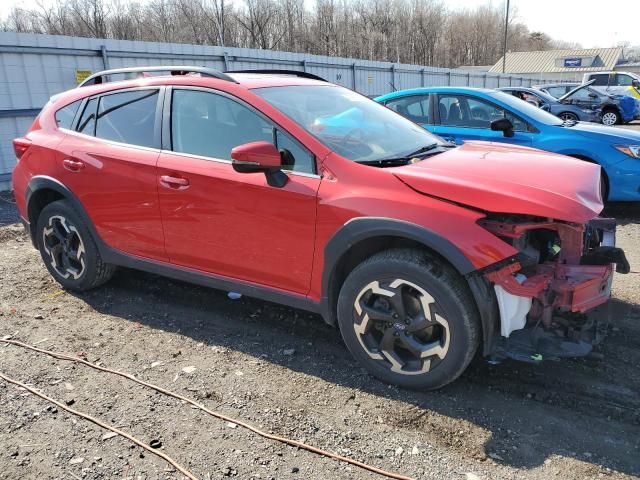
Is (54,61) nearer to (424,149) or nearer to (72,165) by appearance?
(72,165)

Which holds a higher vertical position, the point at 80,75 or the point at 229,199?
the point at 80,75

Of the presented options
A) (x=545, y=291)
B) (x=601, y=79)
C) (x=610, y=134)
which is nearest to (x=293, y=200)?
(x=545, y=291)

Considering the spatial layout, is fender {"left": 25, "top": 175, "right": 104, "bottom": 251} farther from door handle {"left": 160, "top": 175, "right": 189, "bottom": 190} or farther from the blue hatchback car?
the blue hatchback car

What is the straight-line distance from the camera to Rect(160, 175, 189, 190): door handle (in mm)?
3521

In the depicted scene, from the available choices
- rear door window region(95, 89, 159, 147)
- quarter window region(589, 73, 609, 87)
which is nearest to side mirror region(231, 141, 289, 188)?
rear door window region(95, 89, 159, 147)

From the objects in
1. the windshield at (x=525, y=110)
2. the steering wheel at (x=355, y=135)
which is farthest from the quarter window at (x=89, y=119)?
the windshield at (x=525, y=110)

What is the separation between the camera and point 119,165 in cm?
384

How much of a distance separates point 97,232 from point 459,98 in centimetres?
499

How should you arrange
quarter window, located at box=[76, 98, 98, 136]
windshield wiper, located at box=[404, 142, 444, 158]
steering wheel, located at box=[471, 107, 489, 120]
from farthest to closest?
steering wheel, located at box=[471, 107, 489, 120], quarter window, located at box=[76, 98, 98, 136], windshield wiper, located at box=[404, 142, 444, 158]

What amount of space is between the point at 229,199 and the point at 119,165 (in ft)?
3.45

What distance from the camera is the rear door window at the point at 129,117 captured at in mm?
3832

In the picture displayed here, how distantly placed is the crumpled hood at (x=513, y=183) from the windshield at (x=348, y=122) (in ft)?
1.03

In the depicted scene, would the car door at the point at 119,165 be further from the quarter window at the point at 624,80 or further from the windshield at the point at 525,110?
the quarter window at the point at 624,80

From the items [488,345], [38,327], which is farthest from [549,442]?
[38,327]
